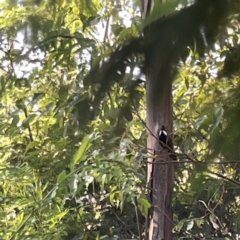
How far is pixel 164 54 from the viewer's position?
0.50m

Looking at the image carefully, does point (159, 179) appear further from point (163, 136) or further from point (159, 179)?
point (163, 136)

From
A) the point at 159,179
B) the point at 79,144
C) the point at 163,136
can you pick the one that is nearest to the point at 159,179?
the point at 159,179

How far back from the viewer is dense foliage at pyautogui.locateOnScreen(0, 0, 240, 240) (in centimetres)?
114

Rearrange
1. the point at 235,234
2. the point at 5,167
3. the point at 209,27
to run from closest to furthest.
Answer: the point at 209,27, the point at 5,167, the point at 235,234

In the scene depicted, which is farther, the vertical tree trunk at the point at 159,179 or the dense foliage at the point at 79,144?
the vertical tree trunk at the point at 159,179

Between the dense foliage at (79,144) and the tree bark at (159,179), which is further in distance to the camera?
the tree bark at (159,179)

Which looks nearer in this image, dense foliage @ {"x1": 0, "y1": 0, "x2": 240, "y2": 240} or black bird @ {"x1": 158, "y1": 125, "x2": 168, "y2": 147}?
dense foliage @ {"x1": 0, "y1": 0, "x2": 240, "y2": 240}

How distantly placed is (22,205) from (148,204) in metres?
0.38

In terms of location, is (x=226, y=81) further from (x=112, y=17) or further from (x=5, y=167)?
(x=5, y=167)

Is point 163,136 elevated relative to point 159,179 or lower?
elevated

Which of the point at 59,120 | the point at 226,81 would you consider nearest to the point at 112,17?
the point at 59,120

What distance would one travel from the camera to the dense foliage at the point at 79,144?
114 centimetres

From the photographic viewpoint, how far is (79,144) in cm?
141

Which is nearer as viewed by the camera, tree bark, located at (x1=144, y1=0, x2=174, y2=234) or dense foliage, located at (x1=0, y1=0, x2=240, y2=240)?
dense foliage, located at (x1=0, y1=0, x2=240, y2=240)
